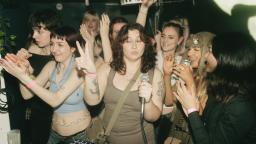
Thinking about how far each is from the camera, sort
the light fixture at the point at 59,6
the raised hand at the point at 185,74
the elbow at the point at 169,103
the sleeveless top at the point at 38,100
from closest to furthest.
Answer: the raised hand at the point at 185,74 → the elbow at the point at 169,103 → the sleeveless top at the point at 38,100 → the light fixture at the point at 59,6

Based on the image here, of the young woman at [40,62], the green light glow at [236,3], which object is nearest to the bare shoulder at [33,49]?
the young woman at [40,62]

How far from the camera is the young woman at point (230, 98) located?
2.41 m

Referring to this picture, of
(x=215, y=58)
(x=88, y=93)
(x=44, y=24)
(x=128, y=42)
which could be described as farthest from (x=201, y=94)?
(x=44, y=24)

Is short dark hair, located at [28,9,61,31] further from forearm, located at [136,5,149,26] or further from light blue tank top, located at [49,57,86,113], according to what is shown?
forearm, located at [136,5,149,26]

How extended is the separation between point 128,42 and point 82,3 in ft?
18.0

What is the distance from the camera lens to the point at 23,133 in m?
4.60

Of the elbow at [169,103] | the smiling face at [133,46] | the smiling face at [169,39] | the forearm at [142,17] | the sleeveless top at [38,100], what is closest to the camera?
the smiling face at [133,46]

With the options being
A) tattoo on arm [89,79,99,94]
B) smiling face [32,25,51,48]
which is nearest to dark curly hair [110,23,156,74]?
tattoo on arm [89,79,99,94]

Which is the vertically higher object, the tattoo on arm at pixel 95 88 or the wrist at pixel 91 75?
the wrist at pixel 91 75

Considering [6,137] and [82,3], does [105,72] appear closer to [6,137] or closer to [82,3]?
[6,137]

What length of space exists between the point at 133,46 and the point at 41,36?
5.04 feet

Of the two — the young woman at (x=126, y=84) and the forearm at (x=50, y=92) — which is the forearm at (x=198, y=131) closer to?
the young woman at (x=126, y=84)

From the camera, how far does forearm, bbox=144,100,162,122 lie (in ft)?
10.1

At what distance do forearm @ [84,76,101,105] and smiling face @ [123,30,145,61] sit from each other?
1.66ft
